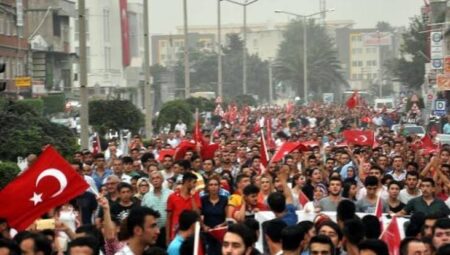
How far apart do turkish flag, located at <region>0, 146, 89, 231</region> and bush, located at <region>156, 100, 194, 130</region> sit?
3728cm

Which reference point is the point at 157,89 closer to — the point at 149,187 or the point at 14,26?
the point at 14,26

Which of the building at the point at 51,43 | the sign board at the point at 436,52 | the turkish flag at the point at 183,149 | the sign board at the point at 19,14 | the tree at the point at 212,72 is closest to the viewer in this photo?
the turkish flag at the point at 183,149

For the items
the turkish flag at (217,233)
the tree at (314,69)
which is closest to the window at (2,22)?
the turkish flag at (217,233)

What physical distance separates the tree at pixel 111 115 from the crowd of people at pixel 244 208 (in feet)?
49.3

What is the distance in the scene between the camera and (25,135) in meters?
23.3

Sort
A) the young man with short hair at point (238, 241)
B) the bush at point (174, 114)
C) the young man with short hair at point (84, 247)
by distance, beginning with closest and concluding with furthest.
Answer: the young man with short hair at point (84, 247), the young man with short hair at point (238, 241), the bush at point (174, 114)

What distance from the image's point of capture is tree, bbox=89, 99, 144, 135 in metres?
39.8

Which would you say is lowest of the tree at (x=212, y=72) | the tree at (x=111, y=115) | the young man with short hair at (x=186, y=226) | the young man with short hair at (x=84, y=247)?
the tree at (x=212, y=72)

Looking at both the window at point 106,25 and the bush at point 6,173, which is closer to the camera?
the bush at point 6,173

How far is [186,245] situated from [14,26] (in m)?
57.9

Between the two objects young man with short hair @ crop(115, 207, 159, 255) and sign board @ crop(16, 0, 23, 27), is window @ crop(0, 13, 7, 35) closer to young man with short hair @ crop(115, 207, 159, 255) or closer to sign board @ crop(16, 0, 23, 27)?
sign board @ crop(16, 0, 23, 27)

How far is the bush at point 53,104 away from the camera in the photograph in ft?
206

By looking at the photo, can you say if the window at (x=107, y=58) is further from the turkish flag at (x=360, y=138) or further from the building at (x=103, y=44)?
the turkish flag at (x=360, y=138)

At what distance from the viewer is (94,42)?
123438 millimetres
